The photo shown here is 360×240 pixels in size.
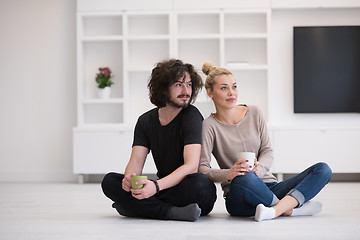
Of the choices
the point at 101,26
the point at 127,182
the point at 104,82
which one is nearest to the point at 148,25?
the point at 101,26

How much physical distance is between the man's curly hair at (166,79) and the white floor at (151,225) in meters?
0.60

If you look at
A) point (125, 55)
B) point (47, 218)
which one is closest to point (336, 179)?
point (125, 55)

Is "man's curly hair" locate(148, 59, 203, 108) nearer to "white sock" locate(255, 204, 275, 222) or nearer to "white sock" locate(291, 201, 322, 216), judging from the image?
"white sock" locate(255, 204, 275, 222)

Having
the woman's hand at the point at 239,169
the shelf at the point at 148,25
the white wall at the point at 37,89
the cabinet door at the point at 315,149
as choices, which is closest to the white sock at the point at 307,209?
the woman's hand at the point at 239,169

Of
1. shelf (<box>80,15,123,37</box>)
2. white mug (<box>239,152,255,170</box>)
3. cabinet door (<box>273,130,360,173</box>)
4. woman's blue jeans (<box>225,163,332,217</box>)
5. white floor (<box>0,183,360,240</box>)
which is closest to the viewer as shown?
white floor (<box>0,183,360,240</box>)

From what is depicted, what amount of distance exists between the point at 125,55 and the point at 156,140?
2915 mm

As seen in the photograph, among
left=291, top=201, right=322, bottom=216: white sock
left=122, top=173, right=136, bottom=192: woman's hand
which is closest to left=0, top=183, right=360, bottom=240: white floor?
left=291, top=201, right=322, bottom=216: white sock

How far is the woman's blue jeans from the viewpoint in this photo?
251 cm

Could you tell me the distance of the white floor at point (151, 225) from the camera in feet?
7.13

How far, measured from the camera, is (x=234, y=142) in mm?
2725

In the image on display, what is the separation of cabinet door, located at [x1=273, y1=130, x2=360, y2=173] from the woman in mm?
2530

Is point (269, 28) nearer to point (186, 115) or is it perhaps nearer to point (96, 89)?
point (96, 89)

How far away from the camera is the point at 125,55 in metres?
5.49

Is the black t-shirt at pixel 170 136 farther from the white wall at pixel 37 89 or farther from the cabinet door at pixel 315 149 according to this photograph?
the white wall at pixel 37 89
